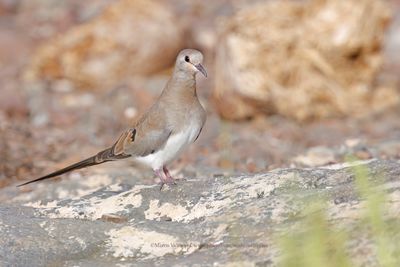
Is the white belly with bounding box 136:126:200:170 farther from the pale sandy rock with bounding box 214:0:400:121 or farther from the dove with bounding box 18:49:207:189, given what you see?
the pale sandy rock with bounding box 214:0:400:121

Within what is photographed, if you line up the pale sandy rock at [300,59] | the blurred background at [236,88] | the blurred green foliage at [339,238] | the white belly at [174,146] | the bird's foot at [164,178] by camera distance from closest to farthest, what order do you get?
the blurred green foliage at [339,238] < the bird's foot at [164,178] < the white belly at [174,146] < the blurred background at [236,88] < the pale sandy rock at [300,59]

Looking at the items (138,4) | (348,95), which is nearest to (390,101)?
(348,95)

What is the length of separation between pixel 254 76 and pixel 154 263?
18.3 ft

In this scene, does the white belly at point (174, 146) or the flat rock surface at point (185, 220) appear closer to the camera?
the flat rock surface at point (185, 220)

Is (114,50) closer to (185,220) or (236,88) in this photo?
(236,88)

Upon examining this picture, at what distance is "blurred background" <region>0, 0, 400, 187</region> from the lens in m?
8.16

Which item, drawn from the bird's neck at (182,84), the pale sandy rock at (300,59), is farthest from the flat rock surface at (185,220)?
the pale sandy rock at (300,59)

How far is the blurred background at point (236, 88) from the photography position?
8.16 meters

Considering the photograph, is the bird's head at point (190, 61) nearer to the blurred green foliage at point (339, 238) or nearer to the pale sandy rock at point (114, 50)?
the blurred green foliage at point (339, 238)

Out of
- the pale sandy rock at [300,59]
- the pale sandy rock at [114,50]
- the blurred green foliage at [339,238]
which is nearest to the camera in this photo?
the blurred green foliage at [339,238]

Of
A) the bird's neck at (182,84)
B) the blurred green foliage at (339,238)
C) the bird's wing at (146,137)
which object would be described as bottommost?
the blurred green foliage at (339,238)

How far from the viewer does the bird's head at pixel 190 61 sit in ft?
17.9

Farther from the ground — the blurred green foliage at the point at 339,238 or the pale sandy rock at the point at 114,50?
the pale sandy rock at the point at 114,50

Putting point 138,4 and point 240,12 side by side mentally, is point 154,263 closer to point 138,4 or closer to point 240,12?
point 240,12
